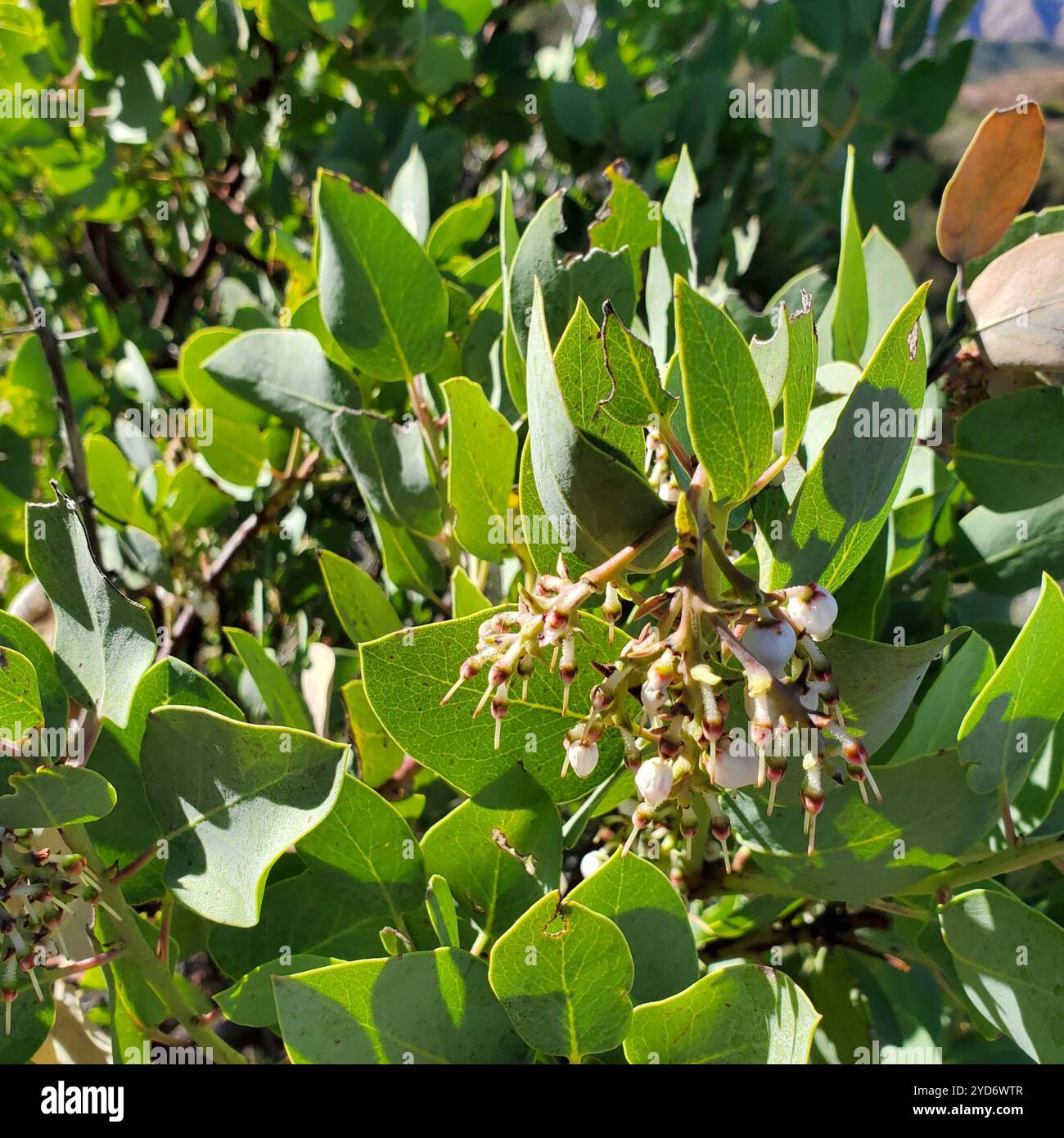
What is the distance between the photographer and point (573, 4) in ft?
8.11

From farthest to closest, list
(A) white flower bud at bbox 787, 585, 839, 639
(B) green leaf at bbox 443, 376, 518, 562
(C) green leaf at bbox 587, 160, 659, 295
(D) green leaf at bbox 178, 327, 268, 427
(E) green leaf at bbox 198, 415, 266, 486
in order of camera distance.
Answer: (E) green leaf at bbox 198, 415, 266, 486, (D) green leaf at bbox 178, 327, 268, 427, (C) green leaf at bbox 587, 160, 659, 295, (B) green leaf at bbox 443, 376, 518, 562, (A) white flower bud at bbox 787, 585, 839, 639

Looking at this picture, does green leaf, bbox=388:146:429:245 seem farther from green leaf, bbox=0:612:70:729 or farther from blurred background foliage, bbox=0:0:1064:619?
green leaf, bbox=0:612:70:729

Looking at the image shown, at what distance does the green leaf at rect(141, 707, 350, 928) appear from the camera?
Result: 1.68 ft

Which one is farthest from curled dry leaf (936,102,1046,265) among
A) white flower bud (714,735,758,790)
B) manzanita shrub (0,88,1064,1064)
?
white flower bud (714,735,758,790)

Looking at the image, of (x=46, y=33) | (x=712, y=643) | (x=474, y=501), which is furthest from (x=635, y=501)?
(x=46, y=33)

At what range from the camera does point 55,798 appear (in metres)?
0.52

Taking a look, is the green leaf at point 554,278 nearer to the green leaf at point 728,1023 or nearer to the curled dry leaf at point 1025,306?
the curled dry leaf at point 1025,306

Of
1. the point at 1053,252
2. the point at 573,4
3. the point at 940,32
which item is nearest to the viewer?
the point at 1053,252

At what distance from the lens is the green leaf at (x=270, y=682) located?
693mm

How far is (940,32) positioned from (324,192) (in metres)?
1.29

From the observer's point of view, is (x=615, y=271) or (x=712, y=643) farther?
(x=615, y=271)

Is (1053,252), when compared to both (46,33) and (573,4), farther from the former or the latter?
(573,4)

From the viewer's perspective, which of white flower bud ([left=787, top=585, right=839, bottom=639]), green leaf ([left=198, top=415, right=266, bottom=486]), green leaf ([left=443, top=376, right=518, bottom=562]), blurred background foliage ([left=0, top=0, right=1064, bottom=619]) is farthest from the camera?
blurred background foliage ([left=0, top=0, right=1064, bottom=619])

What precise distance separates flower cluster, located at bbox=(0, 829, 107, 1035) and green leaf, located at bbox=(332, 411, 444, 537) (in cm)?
33
